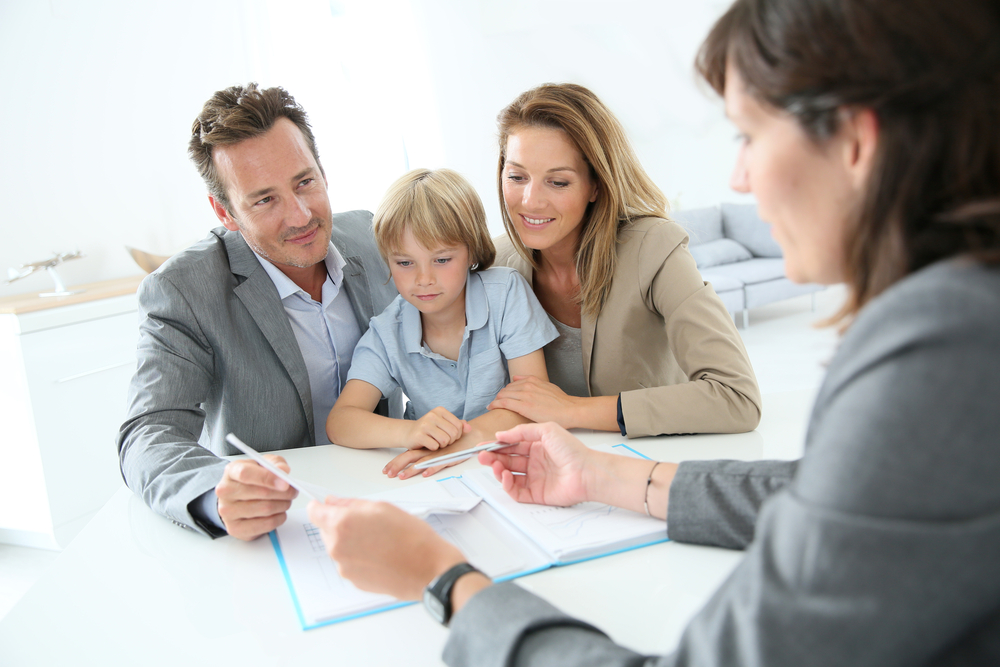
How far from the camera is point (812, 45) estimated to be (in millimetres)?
530

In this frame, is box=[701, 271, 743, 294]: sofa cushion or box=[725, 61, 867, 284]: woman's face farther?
box=[701, 271, 743, 294]: sofa cushion

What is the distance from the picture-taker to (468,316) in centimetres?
170

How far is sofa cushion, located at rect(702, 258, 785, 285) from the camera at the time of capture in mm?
5707

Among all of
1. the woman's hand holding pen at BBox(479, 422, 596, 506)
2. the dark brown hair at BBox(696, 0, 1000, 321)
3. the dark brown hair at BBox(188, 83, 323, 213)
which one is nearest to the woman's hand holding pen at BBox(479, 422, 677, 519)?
the woman's hand holding pen at BBox(479, 422, 596, 506)

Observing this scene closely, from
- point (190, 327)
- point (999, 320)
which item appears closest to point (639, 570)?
point (999, 320)

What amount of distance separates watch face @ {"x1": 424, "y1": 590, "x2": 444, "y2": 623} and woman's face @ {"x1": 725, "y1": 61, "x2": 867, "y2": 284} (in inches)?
19.9

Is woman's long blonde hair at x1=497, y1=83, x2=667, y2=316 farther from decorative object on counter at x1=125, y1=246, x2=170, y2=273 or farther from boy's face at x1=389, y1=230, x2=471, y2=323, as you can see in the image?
decorative object on counter at x1=125, y1=246, x2=170, y2=273

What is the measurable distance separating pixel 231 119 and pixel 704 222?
5.54 meters

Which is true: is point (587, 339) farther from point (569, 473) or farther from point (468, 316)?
point (569, 473)

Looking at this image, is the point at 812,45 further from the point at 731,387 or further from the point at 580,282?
the point at 580,282

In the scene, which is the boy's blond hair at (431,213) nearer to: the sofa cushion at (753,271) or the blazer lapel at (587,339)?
the blazer lapel at (587,339)

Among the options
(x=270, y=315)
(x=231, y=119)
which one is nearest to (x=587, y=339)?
(x=270, y=315)

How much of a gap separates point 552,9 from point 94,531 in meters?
6.66

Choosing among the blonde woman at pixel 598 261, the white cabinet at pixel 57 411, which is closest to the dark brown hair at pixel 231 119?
the blonde woman at pixel 598 261
